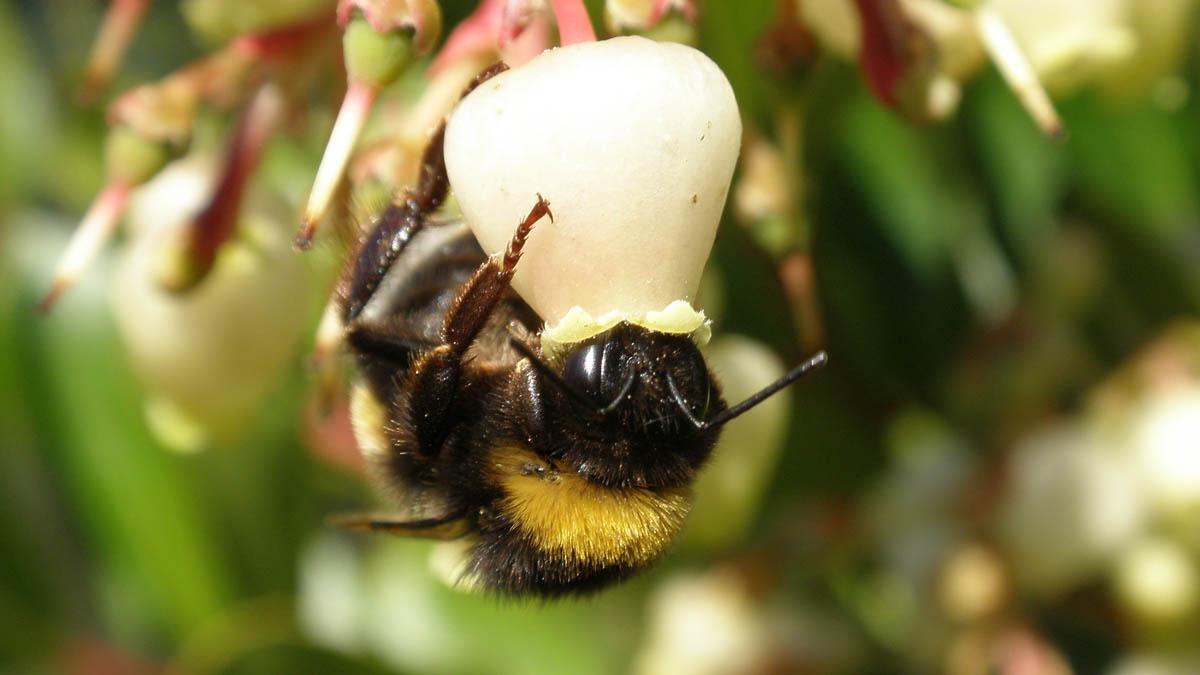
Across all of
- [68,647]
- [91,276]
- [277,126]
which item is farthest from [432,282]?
[68,647]

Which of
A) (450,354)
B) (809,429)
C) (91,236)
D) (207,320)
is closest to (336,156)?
(450,354)

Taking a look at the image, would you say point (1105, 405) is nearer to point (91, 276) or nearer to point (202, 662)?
point (202, 662)

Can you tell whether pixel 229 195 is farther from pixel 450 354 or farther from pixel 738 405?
pixel 738 405

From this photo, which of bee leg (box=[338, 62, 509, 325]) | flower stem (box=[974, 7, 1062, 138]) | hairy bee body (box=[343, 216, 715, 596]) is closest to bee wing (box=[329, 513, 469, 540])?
hairy bee body (box=[343, 216, 715, 596])

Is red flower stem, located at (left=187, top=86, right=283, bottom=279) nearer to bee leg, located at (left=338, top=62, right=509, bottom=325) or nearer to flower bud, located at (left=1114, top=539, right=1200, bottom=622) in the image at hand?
bee leg, located at (left=338, top=62, right=509, bottom=325)

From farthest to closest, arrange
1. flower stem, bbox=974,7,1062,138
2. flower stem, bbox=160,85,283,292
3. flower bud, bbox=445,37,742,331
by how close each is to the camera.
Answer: flower stem, bbox=160,85,283,292 → flower stem, bbox=974,7,1062,138 → flower bud, bbox=445,37,742,331

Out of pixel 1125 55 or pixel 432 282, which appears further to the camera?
pixel 1125 55

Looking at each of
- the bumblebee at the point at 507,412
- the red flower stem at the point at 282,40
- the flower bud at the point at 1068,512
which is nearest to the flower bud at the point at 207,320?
the red flower stem at the point at 282,40
